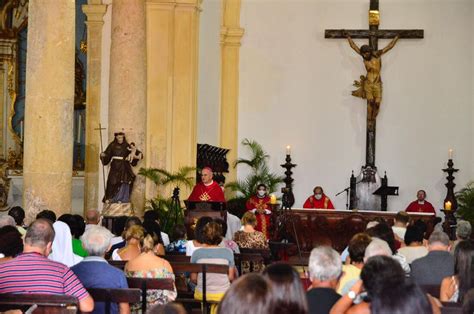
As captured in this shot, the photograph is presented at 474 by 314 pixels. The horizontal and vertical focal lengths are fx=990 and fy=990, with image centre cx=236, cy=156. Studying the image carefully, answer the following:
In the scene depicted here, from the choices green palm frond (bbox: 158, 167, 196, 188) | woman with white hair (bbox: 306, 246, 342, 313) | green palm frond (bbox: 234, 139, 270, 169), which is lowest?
woman with white hair (bbox: 306, 246, 342, 313)

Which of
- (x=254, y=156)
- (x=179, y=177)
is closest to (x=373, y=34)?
(x=254, y=156)

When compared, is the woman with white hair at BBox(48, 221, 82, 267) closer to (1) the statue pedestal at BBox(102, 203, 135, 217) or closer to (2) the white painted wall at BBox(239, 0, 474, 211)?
(1) the statue pedestal at BBox(102, 203, 135, 217)

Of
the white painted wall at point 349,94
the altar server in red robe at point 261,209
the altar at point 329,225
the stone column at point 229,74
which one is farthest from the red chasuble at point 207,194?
the white painted wall at point 349,94

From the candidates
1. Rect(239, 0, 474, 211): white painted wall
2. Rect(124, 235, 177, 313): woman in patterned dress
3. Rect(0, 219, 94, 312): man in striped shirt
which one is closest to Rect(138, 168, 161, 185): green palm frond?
Rect(124, 235, 177, 313): woman in patterned dress

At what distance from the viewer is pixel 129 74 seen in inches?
621

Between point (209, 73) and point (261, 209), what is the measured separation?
493 cm

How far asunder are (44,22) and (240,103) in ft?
40.6

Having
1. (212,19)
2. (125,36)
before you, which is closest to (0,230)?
(125,36)

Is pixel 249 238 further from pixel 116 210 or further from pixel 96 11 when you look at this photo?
pixel 96 11

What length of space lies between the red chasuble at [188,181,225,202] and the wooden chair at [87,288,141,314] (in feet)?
28.8

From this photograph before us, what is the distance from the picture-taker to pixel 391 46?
2325 cm

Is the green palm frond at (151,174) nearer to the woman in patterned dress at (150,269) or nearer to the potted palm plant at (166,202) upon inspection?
the potted palm plant at (166,202)

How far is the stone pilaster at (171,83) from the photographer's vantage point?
1950 cm

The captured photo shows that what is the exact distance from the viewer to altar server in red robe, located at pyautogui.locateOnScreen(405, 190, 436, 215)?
22.2m
